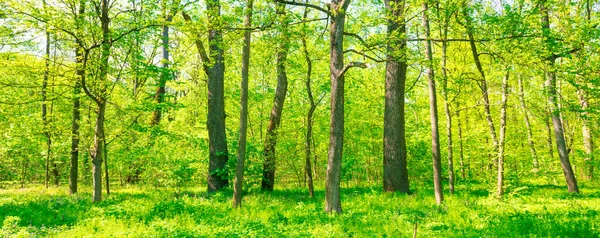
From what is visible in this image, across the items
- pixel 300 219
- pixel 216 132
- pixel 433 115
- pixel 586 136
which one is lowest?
pixel 300 219

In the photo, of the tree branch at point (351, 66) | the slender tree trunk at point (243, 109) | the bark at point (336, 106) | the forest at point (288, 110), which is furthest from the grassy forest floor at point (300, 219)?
the tree branch at point (351, 66)

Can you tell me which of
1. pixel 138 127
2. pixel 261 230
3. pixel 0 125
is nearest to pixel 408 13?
pixel 261 230

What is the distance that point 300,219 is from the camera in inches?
289

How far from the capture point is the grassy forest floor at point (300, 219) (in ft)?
19.2

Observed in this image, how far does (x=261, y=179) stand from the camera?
12172 millimetres

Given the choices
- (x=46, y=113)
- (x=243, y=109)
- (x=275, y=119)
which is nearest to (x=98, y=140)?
(x=243, y=109)

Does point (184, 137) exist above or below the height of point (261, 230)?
above

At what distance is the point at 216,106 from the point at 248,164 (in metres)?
2.63

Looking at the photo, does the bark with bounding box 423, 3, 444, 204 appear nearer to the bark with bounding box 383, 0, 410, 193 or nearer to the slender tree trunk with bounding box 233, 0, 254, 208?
the bark with bounding box 383, 0, 410, 193

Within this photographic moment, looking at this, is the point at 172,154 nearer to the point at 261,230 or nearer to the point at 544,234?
the point at 261,230

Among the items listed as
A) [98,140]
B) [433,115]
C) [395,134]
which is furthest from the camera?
[395,134]

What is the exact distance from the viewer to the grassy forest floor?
230 inches

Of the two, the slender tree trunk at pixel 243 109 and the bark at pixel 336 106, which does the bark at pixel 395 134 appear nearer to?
the bark at pixel 336 106

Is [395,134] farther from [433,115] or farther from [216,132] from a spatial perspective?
[216,132]
